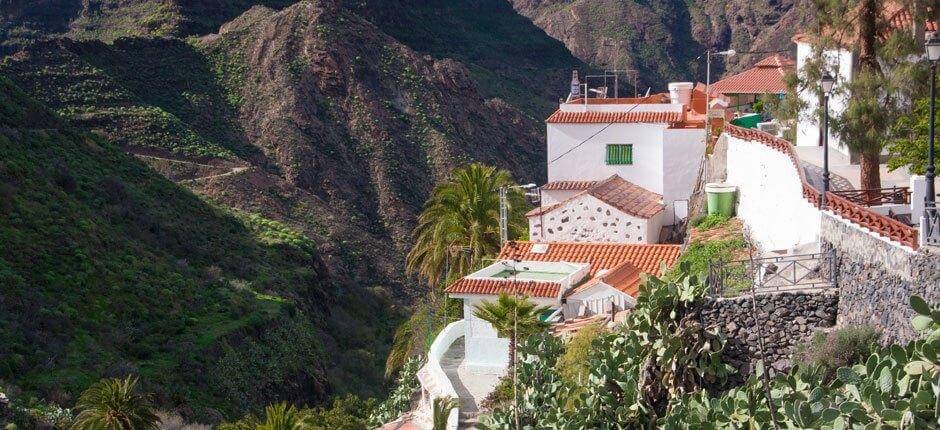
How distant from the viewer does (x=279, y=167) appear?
60219 mm

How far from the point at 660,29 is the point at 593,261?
11152 cm

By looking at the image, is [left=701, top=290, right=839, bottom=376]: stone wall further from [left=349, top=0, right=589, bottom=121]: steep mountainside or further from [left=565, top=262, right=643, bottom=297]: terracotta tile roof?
[left=349, top=0, right=589, bottom=121]: steep mountainside

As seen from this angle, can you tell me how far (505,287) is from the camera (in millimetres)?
22281

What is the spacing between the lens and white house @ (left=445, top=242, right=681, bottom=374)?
21.8m

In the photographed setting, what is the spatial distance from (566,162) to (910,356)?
20.6 meters

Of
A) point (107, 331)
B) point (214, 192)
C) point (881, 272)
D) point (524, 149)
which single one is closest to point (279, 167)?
point (214, 192)

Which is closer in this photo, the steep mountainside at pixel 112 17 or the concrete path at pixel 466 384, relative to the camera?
the concrete path at pixel 466 384

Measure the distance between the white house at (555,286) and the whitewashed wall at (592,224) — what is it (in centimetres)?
169

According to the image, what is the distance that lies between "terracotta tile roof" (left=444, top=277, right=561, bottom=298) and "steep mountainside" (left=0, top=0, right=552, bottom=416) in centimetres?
888

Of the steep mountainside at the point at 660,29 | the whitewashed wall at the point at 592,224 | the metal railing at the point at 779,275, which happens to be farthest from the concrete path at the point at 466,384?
the steep mountainside at the point at 660,29


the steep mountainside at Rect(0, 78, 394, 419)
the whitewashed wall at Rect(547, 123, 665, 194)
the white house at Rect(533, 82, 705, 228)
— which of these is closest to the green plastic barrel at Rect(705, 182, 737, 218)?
the white house at Rect(533, 82, 705, 228)

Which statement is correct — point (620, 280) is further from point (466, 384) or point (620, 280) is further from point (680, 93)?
point (680, 93)

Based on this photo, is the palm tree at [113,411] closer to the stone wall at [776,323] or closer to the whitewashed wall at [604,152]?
the stone wall at [776,323]

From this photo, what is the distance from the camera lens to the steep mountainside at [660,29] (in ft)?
413
